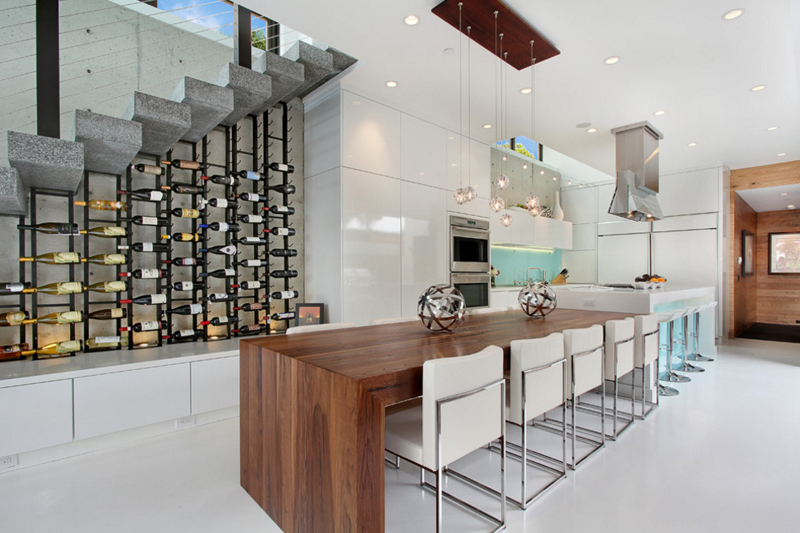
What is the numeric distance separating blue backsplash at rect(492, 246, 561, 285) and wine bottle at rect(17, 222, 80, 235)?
530 cm

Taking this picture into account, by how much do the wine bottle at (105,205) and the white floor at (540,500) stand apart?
1.67m

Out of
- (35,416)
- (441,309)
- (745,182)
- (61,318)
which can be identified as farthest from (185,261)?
(745,182)

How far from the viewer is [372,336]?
7.52 feet

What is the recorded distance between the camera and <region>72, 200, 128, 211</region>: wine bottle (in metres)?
2.95

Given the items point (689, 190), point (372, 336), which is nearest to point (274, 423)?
point (372, 336)

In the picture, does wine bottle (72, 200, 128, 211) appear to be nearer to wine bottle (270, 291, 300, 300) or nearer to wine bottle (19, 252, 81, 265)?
wine bottle (19, 252, 81, 265)

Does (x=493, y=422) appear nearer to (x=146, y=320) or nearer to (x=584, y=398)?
(x=584, y=398)

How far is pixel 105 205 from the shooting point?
2.97 m

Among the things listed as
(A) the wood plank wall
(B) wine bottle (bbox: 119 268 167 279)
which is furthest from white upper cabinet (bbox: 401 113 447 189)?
(A) the wood plank wall

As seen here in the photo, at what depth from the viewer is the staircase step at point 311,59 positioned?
3340 millimetres

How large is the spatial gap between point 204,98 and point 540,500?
327 cm

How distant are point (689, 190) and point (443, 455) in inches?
266

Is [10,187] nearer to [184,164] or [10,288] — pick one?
[10,288]

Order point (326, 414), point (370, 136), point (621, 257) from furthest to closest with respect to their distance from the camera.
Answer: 1. point (621, 257)
2. point (370, 136)
3. point (326, 414)
